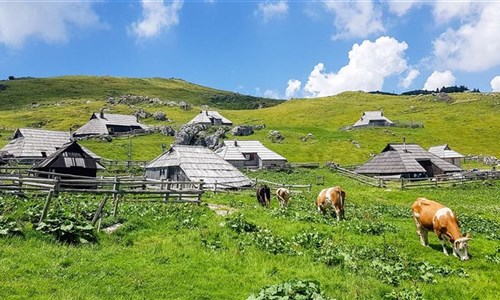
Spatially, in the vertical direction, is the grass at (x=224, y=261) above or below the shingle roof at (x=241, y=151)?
below

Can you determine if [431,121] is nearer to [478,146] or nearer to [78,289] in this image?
[478,146]

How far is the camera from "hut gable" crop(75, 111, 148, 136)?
326 feet

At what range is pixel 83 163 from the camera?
1502 inches

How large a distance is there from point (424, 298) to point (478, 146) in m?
112

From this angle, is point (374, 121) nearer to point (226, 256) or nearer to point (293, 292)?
point (226, 256)

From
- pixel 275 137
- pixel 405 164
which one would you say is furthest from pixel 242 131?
pixel 405 164

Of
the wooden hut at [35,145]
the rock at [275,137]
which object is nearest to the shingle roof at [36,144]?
the wooden hut at [35,145]

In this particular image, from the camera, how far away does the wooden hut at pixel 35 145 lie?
212 ft

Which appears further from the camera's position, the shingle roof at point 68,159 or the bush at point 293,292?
the shingle roof at point 68,159

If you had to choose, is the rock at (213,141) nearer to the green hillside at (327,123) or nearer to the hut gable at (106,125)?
the green hillside at (327,123)

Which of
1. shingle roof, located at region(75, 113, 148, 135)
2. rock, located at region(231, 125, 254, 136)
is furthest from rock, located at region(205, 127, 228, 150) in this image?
shingle roof, located at region(75, 113, 148, 135)

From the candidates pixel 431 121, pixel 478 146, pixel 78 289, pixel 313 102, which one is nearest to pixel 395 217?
pixel 78 289

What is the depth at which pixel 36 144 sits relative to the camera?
66.9 m

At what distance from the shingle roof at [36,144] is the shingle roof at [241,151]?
24035 millimetres
